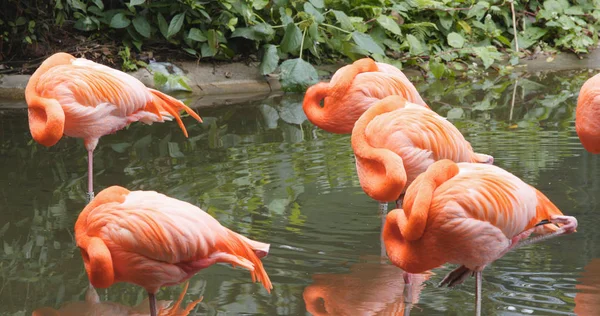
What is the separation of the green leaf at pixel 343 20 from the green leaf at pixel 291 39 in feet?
1.33

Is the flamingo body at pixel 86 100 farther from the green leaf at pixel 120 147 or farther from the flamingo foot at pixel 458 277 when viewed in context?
the flamingo foot at pixel 458 277

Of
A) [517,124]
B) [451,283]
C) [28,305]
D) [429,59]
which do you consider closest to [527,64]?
[429,59]

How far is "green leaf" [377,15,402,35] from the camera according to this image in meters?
9.01

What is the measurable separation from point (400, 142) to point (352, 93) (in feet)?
3.23

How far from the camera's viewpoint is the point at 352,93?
15.8ft

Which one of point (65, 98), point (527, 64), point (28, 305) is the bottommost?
point (527, 64)

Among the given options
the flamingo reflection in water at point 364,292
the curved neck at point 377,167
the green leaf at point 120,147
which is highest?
the curved neck at point 377,167

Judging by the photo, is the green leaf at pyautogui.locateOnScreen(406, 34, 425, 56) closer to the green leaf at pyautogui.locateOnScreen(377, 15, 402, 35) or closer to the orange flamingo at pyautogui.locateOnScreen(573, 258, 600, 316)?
the green leaf at pyautogui.locateOnScreen(377, 15, 402, 35)

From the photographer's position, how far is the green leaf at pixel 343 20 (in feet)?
27.5

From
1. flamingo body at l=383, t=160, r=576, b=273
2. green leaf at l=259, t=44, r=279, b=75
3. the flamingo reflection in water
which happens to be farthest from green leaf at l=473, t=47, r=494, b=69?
flamingo body at l=383, t=160, r=576, b=273

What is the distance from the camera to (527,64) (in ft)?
32.4

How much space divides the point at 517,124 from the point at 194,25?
12.3 ft

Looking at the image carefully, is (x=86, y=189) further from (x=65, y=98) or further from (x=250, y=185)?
(x=250, y=185)

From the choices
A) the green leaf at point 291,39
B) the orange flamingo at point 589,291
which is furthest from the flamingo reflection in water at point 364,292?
the green leaf at point 291,39
